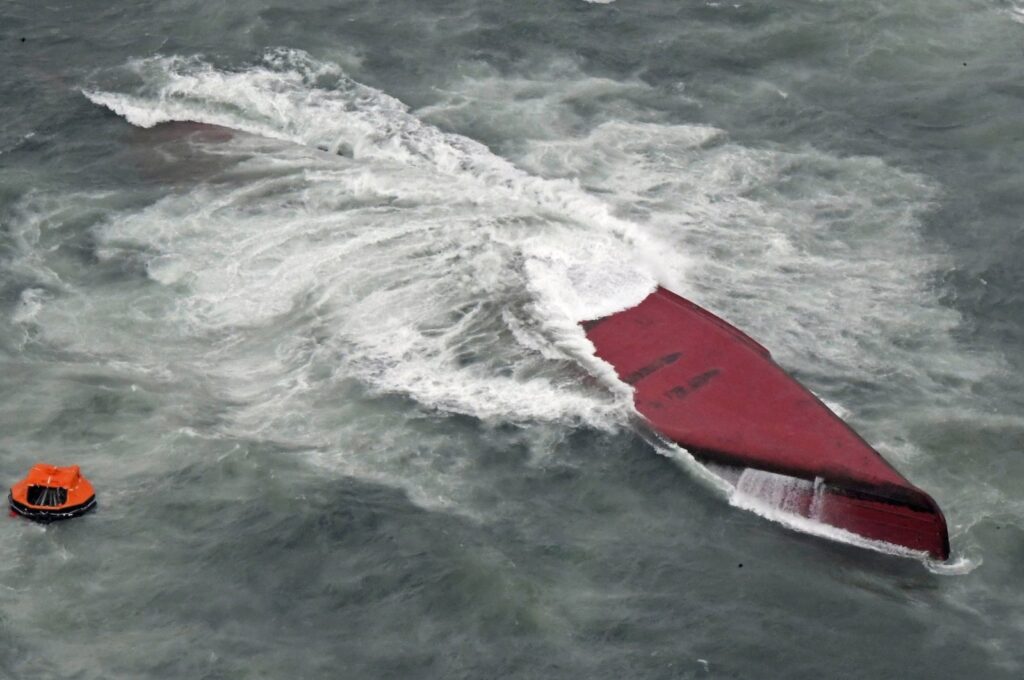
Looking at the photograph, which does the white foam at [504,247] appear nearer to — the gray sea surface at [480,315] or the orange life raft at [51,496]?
the gray sea surface at [480,315]

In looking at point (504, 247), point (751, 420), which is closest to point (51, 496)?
point (504, 247)

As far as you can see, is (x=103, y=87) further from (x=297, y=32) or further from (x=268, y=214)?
(x=268, y=214)

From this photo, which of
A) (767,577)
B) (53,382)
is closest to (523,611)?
(767,577)

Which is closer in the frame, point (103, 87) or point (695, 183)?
point (695, 183)

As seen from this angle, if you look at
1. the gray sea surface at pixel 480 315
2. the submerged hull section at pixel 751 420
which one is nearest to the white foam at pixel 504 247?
the gray sea surface at pixel 480 315

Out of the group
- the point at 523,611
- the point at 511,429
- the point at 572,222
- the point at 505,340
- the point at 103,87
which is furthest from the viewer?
the point at 103,87

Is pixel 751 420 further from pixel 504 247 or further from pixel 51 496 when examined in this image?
pixel 51 496

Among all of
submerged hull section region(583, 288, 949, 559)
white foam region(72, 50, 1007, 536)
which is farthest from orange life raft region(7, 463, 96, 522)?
submerged hull section region(583, 288, 949, 559)
